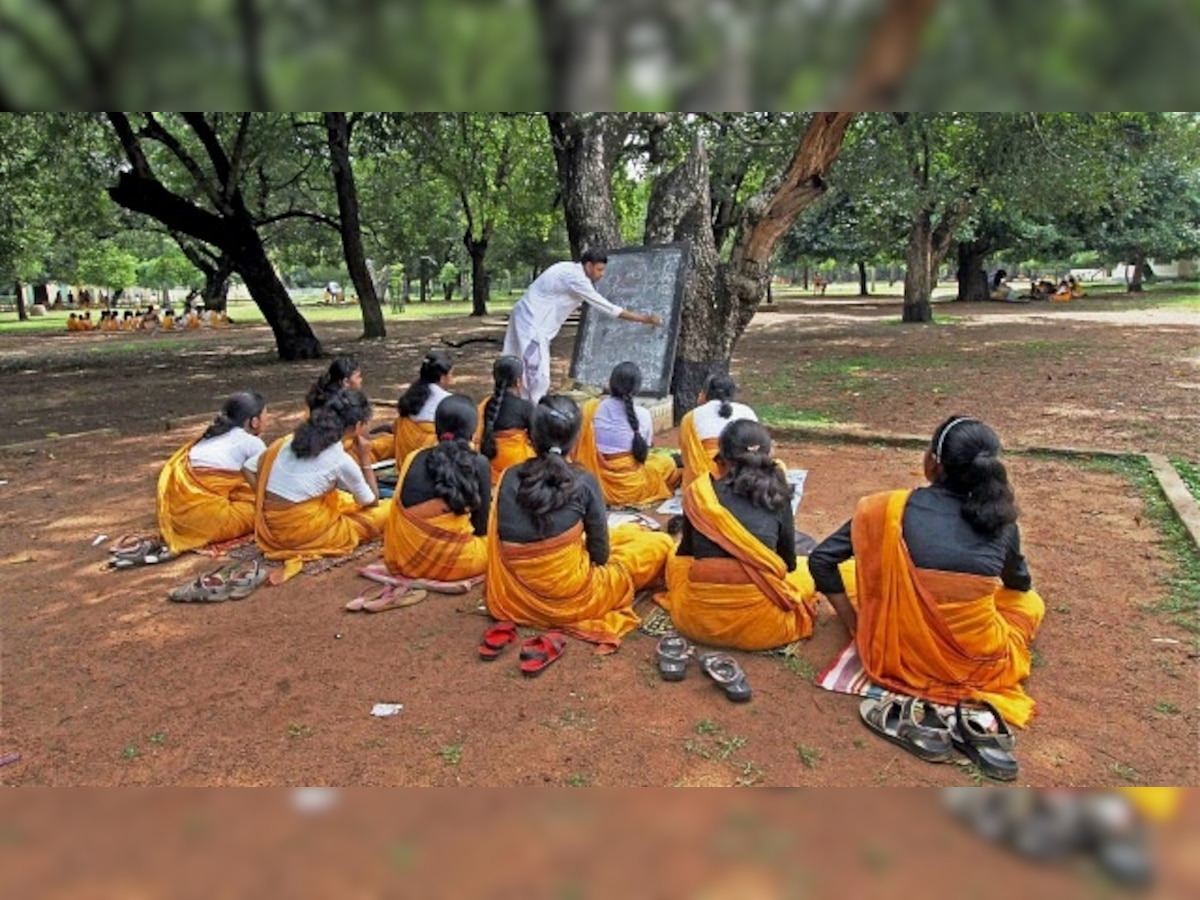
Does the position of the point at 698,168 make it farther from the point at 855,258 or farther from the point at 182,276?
the point at 182,276

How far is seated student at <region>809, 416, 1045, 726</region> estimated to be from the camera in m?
3.05

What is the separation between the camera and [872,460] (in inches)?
267

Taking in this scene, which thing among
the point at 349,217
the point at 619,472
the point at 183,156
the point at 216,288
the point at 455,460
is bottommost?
the point at 619,472

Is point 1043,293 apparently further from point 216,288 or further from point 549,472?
point 216,288

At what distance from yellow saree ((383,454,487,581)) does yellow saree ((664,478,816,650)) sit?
126 centimetres

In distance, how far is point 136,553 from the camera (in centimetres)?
485

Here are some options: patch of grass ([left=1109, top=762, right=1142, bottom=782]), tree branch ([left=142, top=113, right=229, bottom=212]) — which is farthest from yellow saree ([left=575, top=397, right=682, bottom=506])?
tree branch ([left=142, top=113, right=229, bottom=212])

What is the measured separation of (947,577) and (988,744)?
1.97ft

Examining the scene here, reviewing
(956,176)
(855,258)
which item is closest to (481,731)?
(956,176)

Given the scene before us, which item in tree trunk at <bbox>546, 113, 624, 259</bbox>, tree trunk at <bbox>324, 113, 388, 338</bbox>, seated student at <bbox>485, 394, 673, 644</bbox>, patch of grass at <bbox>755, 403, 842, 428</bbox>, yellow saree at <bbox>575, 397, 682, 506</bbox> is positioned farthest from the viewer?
tree trunk at <bbox>324, 113, 388, 338</bbox>

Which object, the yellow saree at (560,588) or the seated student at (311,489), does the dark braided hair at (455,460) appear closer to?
the yellow saree at (560,588)

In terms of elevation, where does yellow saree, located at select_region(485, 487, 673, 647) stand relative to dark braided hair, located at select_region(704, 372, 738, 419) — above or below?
below

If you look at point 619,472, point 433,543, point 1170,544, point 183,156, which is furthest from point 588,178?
point 183,156

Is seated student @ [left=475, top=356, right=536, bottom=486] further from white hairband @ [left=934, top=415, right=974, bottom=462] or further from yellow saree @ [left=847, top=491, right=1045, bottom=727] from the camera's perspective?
white hairband @ [left=934, top=415, right=974, bottom=462]
